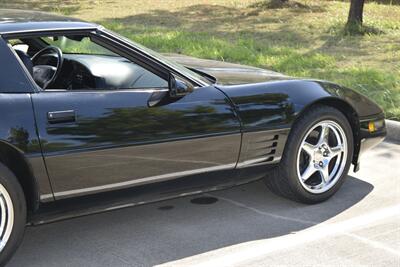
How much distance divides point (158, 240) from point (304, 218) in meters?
1.07

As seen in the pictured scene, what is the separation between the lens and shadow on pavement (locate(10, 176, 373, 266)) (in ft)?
11.9

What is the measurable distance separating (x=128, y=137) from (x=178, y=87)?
0.46 metres

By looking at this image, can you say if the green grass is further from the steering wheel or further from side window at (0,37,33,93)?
side window at (0,37,33,93)

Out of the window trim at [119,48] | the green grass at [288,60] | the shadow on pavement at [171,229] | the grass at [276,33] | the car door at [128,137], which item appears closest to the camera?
the car door at [128,137]

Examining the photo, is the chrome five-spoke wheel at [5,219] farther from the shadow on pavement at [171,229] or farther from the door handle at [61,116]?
the door handle at [61,116]

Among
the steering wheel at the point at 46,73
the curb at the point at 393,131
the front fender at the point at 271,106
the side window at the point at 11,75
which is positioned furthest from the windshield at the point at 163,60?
the curb at the point at 393,131

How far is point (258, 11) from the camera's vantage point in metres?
14.6

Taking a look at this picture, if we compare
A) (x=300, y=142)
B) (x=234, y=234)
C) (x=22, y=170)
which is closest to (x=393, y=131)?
(x=300, y=142)

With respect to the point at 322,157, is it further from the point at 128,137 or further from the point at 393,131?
the point at 393,131

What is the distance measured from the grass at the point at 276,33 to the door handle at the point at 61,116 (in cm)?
398

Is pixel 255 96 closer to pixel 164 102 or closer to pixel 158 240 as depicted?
pixel 164 102

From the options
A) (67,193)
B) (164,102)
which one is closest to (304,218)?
(164,102)

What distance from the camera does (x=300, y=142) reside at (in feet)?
13.8

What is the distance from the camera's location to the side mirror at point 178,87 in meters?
3.68
